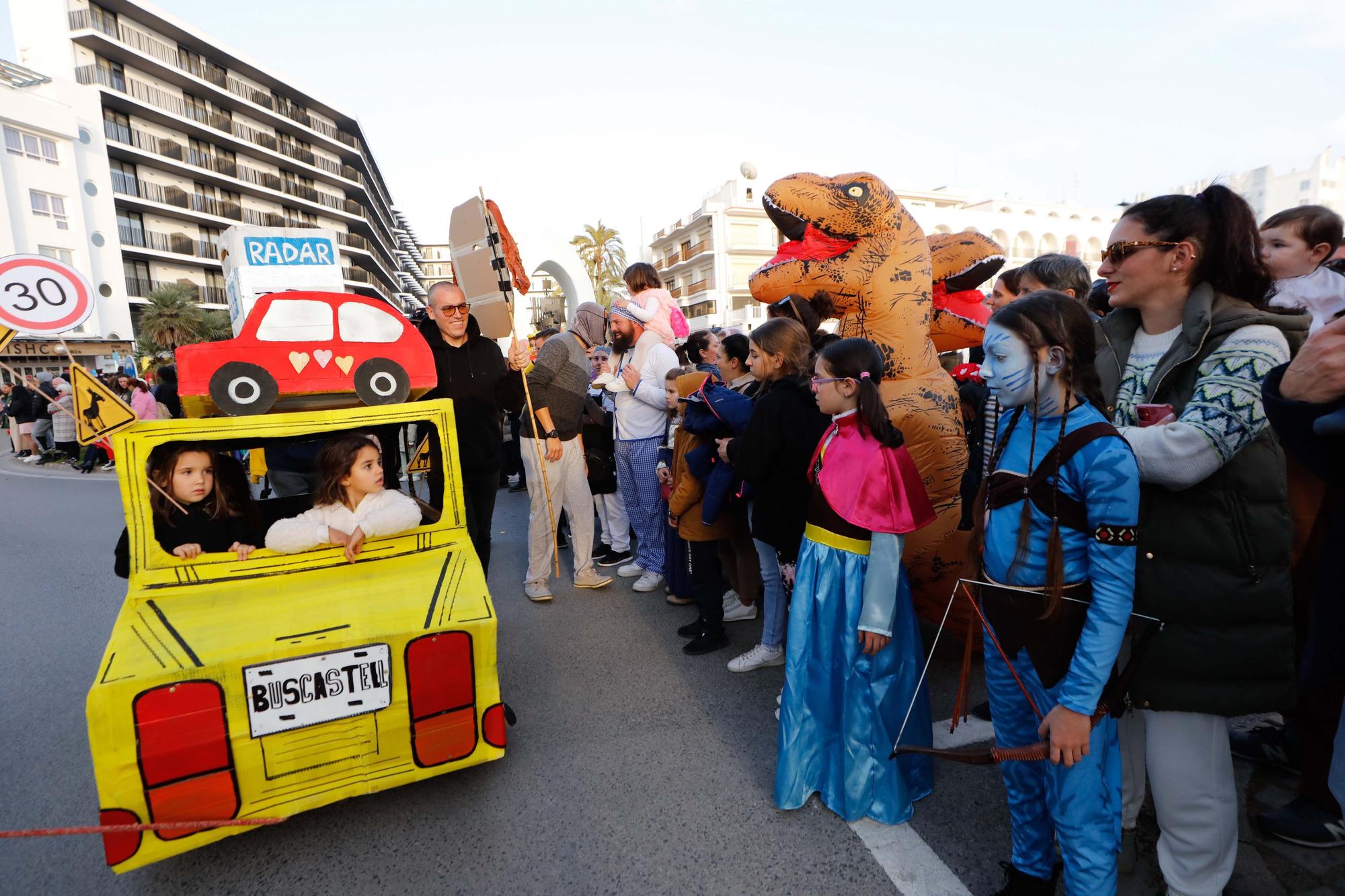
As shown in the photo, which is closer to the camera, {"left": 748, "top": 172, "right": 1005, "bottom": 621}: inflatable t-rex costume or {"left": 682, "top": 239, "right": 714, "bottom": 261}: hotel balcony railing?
{"left": 748, "top": 172, "right": 1005, "bottom": 621}: inflatable t-rex costume

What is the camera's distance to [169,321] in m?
27.0

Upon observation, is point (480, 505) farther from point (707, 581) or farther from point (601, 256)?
point (601, 256)

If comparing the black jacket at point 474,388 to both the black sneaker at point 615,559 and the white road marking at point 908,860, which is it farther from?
the white road marking at point 908,860

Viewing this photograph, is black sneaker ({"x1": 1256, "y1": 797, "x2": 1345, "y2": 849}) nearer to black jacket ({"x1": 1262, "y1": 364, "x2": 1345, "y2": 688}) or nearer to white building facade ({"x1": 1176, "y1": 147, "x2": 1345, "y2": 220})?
black jacket ({"x1": 1262, "y1": 364, "x2": 1345, "y2": 688})

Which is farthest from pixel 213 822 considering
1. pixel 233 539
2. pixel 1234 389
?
pixel 1234 389

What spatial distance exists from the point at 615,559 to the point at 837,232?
3.52m

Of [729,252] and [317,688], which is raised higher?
[729,252]

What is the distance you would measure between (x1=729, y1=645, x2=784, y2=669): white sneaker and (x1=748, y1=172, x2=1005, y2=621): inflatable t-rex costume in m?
0.78

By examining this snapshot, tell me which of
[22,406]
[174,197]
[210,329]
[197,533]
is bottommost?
[22,406]

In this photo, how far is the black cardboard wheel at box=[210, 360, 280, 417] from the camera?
8.59 feet

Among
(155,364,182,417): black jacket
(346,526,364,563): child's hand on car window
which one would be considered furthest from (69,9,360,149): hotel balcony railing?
(346,526,364,563): child's hand on car window

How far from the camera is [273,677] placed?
2.16 metres

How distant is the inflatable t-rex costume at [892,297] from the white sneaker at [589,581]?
253 centimetres

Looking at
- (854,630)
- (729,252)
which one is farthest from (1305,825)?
(729,252)
